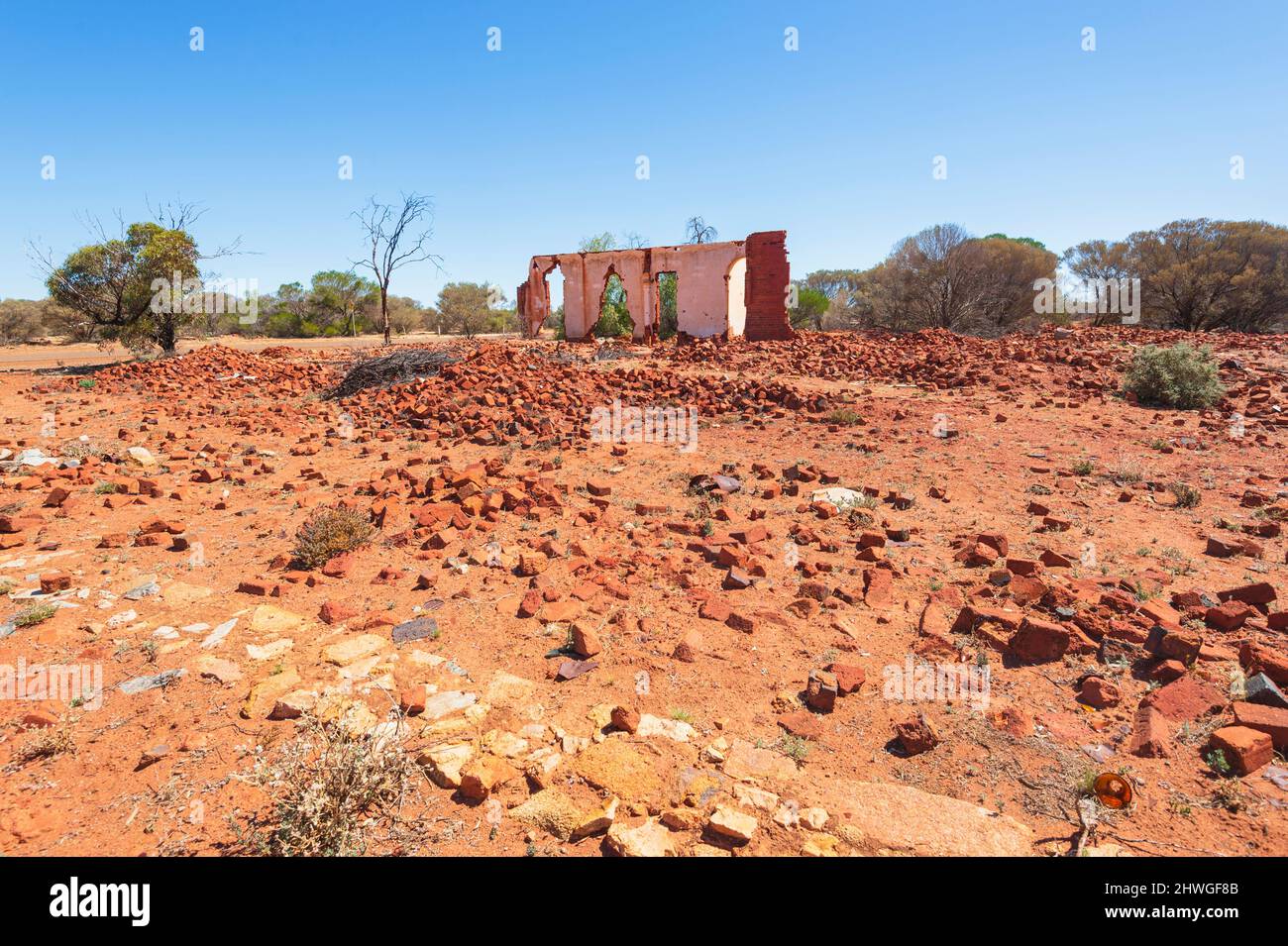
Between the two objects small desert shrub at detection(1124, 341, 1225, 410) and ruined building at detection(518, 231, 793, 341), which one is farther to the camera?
ruined building at detection(518, 231, 793, 341)

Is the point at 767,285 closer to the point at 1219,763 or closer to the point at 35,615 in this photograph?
the point at 1219,763

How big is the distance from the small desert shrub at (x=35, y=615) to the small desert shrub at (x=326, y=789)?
7.70ft

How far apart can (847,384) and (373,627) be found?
1092 centimetres

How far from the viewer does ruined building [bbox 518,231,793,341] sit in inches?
770

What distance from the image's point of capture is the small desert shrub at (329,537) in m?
4.70

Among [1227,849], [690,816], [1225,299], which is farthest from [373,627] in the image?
[1225,299]

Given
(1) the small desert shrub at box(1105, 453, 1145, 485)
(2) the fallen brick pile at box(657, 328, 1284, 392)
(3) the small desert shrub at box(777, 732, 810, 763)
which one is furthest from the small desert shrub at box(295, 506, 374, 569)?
(2) the fallen brick pile at box(657, 328, 1284, 392)

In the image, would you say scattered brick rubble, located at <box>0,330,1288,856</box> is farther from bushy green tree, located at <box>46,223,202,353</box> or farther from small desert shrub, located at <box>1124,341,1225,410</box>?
bushy green tree, located at <box>46,223,202,353</box>

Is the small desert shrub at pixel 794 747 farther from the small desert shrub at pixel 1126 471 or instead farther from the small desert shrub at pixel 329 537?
the small desert shrub at pixel 1126 471

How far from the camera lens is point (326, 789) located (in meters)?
2.29

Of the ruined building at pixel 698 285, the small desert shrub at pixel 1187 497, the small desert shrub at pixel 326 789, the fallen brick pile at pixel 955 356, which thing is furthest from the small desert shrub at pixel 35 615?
the ruined building at pixel 698 285

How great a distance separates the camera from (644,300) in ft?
68.1

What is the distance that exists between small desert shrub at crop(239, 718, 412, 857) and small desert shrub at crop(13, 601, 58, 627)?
2.35 meters
